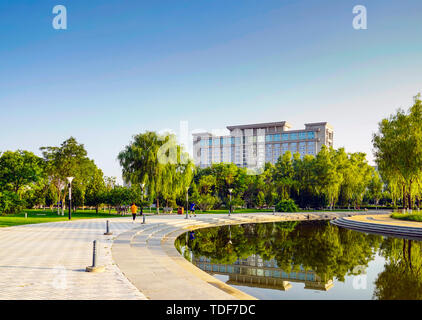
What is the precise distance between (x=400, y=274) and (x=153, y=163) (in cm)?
2945

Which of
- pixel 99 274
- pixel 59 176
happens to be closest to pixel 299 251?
pixel 99 274

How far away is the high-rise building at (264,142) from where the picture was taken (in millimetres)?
143125

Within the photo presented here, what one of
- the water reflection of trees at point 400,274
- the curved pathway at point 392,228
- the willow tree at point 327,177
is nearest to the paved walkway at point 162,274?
the water reflection of trees at point 400,274

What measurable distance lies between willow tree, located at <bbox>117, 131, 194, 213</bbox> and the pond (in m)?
18.8

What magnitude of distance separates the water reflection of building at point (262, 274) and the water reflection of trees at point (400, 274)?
144 centimetres

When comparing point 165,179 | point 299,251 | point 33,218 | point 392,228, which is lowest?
point 33,218

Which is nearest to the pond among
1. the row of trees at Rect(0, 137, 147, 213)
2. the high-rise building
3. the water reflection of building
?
the water reflection of building

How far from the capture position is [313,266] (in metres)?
11.8

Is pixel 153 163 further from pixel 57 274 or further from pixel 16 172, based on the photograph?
pixel 57 274

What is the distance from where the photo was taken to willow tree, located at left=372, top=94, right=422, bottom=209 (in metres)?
28.5

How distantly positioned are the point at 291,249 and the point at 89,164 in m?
32.5

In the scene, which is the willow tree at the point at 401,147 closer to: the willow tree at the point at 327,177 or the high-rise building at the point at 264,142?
the willow tree at the point at 327,177

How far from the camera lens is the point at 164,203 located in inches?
1937
